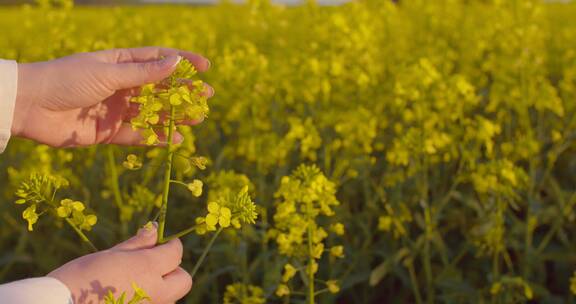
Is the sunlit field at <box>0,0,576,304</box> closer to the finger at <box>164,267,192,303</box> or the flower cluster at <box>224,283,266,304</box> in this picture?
the flower cluster at <box>224,283,266,304</box>

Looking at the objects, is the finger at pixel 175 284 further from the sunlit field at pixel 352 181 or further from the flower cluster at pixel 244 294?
the flower cluster at pixel 244 294

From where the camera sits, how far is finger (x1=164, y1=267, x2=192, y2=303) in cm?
146

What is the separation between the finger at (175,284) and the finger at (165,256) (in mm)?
17

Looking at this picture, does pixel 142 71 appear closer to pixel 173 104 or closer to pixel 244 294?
pixel 173 104

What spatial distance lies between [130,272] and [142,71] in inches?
17.8

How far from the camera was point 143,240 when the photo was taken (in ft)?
4.87

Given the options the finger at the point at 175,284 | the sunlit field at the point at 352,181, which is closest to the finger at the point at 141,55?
the sunlit field at the point at 352,181

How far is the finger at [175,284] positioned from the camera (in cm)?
146

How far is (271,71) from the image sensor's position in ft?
11.4

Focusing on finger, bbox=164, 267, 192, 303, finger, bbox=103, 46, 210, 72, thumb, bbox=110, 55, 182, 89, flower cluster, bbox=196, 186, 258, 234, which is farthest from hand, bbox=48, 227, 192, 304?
finger, bbox=103, 46, 210, 72

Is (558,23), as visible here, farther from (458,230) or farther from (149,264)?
(149,264)

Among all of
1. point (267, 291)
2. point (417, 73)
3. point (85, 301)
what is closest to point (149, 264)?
point (85, 301)

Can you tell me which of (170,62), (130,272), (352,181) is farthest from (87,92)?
(352,181)

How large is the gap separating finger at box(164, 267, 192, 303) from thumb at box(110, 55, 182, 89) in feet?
1.33
